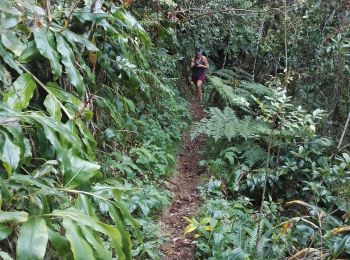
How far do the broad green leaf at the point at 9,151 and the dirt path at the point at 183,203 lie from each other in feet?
6.53

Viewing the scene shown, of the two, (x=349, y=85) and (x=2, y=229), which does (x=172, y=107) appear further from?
(x=2, y=229)

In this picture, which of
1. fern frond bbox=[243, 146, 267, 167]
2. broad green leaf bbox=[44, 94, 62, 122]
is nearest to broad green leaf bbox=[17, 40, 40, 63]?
broad green leaf bbox=[44, 94, 62, 122]

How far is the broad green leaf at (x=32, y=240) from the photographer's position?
146cm

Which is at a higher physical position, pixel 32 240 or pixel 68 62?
pixel 68 62

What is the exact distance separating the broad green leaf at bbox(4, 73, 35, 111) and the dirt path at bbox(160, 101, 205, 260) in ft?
6.25

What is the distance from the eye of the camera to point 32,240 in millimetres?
1498

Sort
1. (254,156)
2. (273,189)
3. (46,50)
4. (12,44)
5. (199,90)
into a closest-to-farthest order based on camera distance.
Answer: (12,44) → (46,50) → (273,189) → (254,156) → (199,90)

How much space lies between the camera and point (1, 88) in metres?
2.43

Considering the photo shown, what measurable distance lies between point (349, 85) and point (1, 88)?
4253 millimetres

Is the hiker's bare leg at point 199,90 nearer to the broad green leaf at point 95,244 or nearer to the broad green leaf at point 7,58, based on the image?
the broad green leaf at point 7,58

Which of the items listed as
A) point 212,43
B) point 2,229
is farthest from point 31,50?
point 212,43

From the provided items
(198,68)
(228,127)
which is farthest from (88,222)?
(198,68)

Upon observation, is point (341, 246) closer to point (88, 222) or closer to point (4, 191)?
point (88, 222)

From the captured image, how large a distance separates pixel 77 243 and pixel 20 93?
1.19 meters
